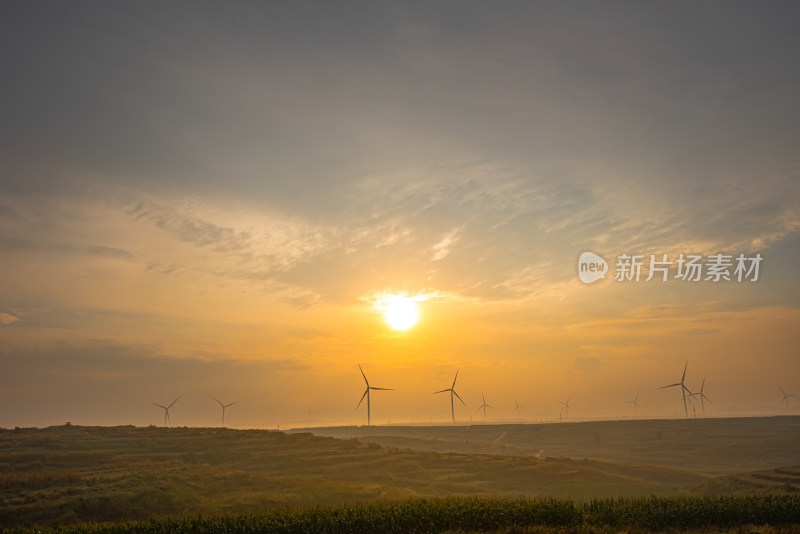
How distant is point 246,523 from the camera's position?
28938 mm

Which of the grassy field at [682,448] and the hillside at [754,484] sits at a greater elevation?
the hillside at [754,484]

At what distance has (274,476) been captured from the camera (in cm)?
8038

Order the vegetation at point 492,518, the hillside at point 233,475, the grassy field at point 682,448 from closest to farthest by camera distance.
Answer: the vegetation at point 492,518
the hillside at point 233,475
the grassy field at point 682,448

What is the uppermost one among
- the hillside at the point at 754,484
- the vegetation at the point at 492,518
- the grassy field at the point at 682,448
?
the vegetation at the point at 492,518

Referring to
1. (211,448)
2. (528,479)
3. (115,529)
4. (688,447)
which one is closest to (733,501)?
(115,529)

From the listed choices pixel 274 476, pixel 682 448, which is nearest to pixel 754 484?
pixel 274 476

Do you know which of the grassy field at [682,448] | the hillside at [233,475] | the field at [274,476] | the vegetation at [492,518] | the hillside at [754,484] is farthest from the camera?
the grassy field at [682,448]

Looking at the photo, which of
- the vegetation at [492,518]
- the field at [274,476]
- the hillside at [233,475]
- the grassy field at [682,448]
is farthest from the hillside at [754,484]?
the grassy field at [682,448]

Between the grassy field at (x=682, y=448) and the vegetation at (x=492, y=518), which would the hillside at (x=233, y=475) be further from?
the grassy field at (x=682, y=448)

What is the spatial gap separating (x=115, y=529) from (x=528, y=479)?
242 feet

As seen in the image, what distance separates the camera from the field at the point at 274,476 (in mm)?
55906

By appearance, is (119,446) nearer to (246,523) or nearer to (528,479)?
(528,479)

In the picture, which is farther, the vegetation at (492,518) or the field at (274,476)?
the field at (274,476)

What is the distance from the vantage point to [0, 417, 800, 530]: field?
55.9 m
